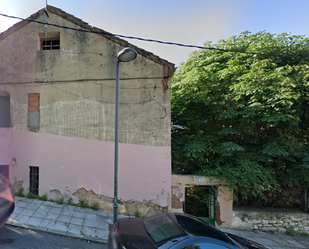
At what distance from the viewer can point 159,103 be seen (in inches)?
215

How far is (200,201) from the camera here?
5.95m

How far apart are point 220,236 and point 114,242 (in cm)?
183

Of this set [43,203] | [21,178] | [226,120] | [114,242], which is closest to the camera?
[114,242]

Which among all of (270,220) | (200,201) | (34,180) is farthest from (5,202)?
(270,220)

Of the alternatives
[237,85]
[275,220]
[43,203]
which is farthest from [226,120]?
[43,203]

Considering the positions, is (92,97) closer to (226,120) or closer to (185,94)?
(185,94)

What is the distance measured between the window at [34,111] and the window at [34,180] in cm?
145

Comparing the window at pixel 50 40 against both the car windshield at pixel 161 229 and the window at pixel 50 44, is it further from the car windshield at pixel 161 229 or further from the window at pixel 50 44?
the car windshield at pixel 161 229

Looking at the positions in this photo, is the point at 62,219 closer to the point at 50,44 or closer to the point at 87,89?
the point at 87,89

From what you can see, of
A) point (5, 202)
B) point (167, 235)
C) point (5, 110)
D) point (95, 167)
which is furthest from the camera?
point (5, 110)

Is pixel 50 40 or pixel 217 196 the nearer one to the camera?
pixel 217 196

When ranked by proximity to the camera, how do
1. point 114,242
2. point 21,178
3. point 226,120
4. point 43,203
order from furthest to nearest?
point 226,120
point 21,178
point 43,203
point 114,242

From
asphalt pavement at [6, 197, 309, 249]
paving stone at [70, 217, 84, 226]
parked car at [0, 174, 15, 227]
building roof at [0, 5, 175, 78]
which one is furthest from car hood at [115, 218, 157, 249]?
building roof at [0, 5, 175, 78]

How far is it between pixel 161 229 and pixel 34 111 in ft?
18.9
